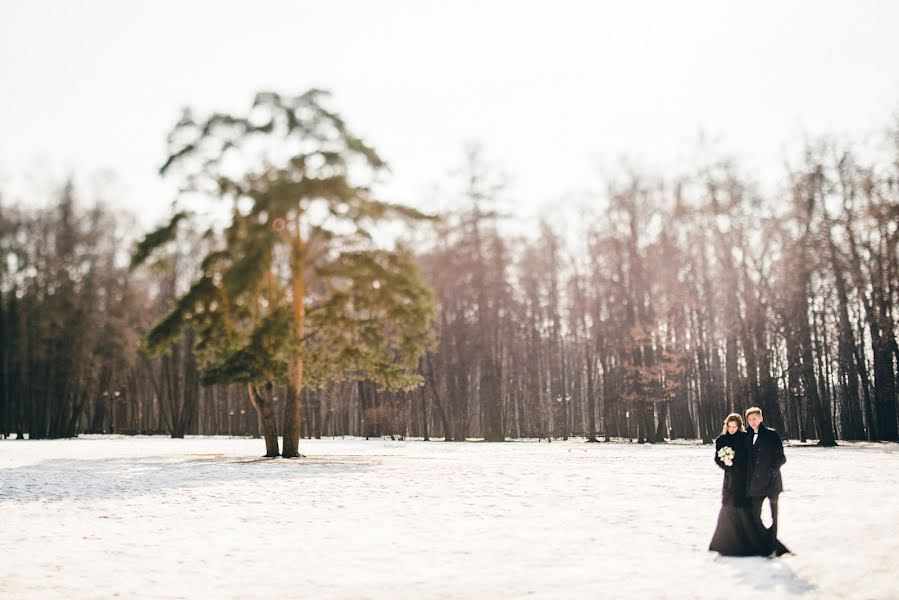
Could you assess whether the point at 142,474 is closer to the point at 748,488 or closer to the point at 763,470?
the point at 748,488

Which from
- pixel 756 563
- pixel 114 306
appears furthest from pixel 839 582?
pixel 114 306

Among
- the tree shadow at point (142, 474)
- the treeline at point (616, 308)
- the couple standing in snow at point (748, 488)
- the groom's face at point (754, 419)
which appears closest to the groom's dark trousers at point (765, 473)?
the couple standing in snow at point (748, 488)

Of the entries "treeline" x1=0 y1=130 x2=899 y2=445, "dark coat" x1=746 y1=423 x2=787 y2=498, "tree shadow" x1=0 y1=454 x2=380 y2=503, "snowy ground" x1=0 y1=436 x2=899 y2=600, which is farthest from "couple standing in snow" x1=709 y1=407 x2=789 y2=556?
"treeline" x1=0 y1=130 x2=899 y2=445

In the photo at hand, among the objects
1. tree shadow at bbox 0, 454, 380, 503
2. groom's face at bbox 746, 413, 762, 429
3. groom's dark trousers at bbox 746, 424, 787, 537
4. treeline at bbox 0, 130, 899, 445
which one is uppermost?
treeline at bbox 0, 130, 899, 445

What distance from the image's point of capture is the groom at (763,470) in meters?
8.62

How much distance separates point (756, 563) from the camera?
7.94 metres

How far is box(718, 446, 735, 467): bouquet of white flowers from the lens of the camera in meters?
8.95

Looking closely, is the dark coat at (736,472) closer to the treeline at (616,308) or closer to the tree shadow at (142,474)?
the tree shadow at (142,474)

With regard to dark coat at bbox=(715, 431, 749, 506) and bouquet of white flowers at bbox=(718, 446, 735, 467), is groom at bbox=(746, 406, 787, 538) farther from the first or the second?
bouquet of white flowers at bbox=(718, 446, 735, 467)

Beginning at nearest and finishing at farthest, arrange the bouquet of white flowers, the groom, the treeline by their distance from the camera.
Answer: the groom, the bouquet of white flowers, the treeline

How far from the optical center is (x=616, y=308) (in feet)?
133

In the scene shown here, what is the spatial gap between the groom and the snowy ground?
65 cm

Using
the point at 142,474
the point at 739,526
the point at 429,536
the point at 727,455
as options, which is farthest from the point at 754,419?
the point at 142,474

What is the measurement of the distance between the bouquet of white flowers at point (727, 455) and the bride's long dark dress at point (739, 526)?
0.13 feet
